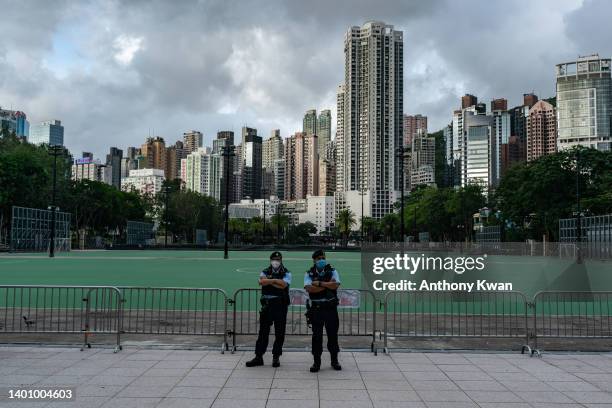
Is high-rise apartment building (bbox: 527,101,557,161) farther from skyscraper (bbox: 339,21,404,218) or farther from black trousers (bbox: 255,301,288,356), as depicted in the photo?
black trousers (bbox: 255,301,288,356)

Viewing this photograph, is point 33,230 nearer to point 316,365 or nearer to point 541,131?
point 316,365

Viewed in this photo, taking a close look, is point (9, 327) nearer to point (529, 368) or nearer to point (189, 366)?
point (189, 366)

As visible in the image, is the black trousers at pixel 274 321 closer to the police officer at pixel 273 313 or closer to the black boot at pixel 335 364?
the police officer at pixel 273 313

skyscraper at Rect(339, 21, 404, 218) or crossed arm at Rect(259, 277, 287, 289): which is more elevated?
skyscraper at Rect(339, 21, 404, 218)

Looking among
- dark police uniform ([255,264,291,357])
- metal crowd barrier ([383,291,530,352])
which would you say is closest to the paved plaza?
dark police uniform ([255,264,291,357])

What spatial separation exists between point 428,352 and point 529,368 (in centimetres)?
176

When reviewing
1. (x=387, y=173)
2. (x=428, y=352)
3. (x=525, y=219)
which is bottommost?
(x=428, y=352)

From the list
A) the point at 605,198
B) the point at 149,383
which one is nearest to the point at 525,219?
the point at 605,198

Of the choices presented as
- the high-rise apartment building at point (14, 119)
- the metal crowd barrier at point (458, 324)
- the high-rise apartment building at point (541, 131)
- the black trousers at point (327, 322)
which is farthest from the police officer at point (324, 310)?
the high-rise apartment building at point (541, 131)

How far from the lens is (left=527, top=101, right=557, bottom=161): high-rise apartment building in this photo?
18638 centimetres

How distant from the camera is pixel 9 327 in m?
11.3

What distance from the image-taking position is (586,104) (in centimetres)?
→ 16988

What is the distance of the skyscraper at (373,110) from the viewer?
178250mm

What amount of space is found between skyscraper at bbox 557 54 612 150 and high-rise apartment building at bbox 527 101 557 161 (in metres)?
11.6
